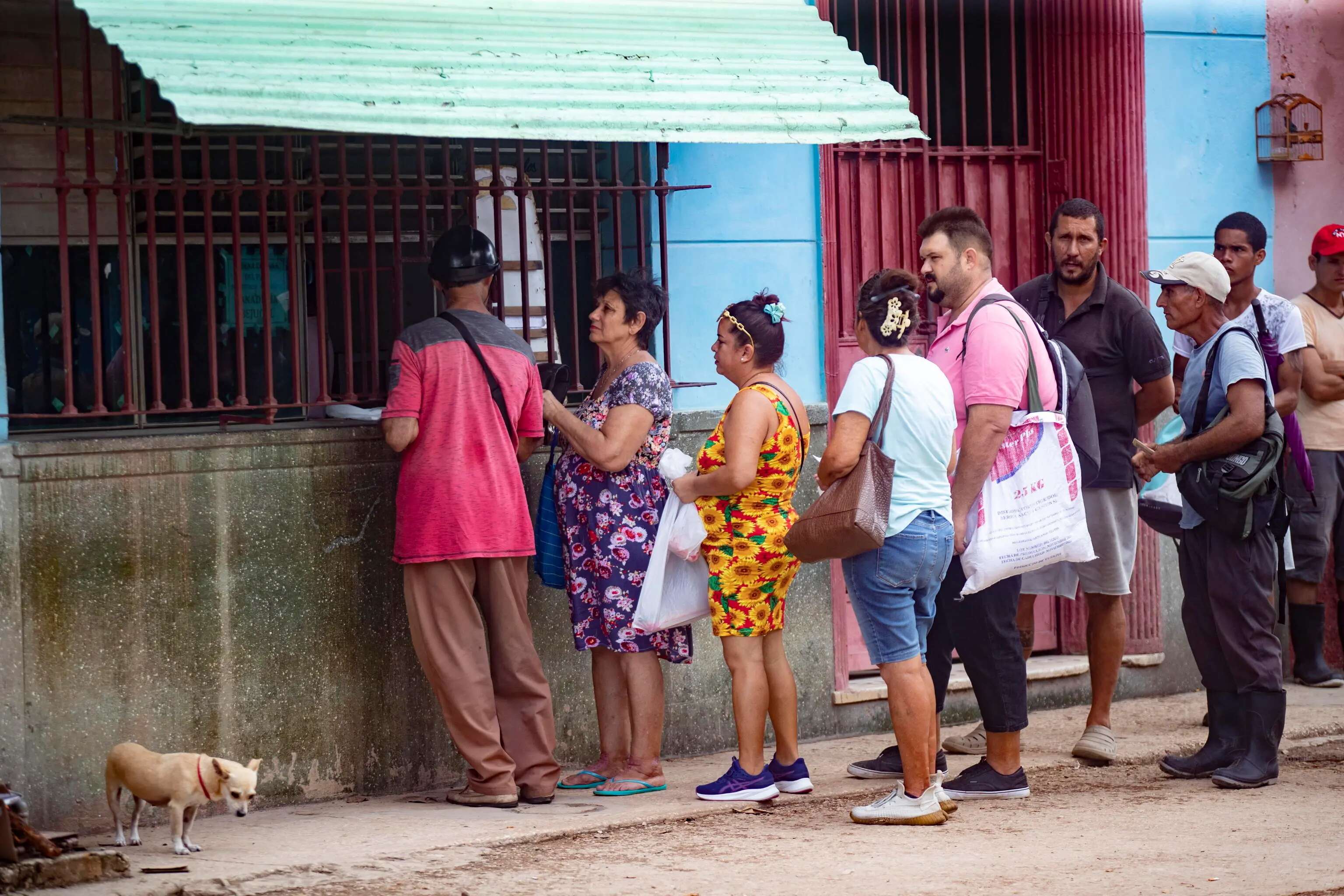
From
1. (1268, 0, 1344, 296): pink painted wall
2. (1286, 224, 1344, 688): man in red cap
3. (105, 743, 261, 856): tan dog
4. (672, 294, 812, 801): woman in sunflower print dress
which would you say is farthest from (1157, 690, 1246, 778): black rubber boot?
(105, 743, 261, 856): tan dog

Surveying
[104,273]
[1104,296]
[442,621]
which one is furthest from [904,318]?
[104,273]

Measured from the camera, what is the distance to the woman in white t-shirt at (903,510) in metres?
5.32

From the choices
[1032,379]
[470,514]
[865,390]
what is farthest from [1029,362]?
[470,514]

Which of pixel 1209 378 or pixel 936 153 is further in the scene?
pixel 936 153

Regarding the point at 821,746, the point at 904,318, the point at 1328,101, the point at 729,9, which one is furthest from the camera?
the point at 1328,101

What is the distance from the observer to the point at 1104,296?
21.4ft

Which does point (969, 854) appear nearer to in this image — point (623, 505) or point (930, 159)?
point (623, 505)

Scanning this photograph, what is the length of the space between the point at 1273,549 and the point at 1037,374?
122 cm

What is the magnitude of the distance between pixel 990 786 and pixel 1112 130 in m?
3.33

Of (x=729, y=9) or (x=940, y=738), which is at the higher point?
(x=729, y=9)

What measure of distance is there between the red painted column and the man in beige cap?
153 cm

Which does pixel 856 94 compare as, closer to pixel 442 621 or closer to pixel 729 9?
pixel 729 9

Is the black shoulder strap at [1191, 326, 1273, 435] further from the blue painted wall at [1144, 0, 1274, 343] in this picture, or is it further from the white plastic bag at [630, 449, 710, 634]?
the white plastic bag at [630, 449, 710, 634]

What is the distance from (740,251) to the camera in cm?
696
